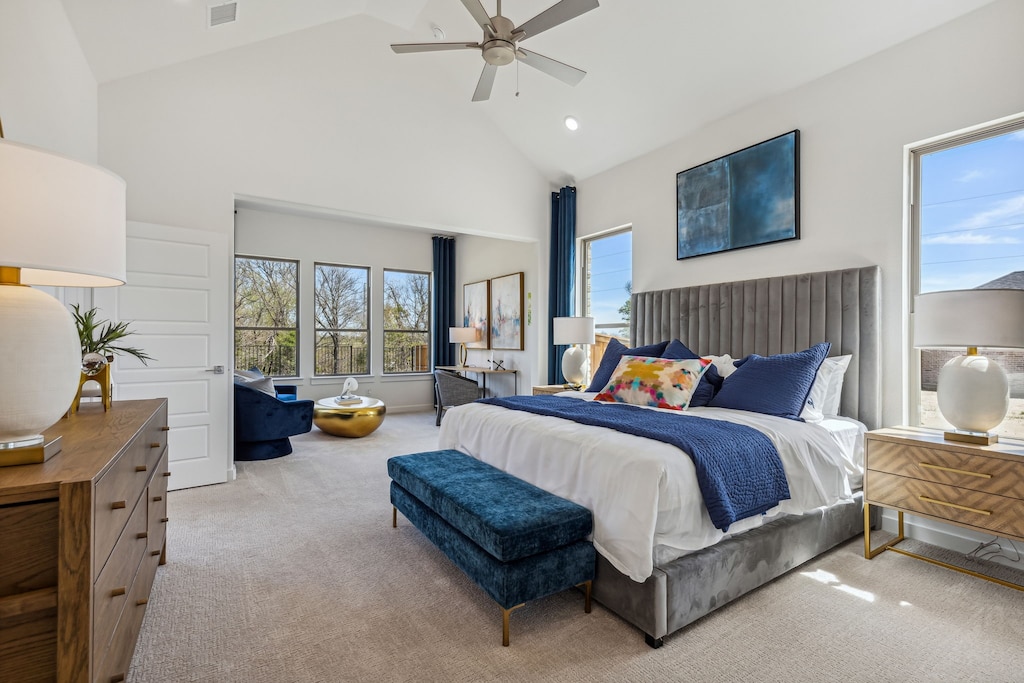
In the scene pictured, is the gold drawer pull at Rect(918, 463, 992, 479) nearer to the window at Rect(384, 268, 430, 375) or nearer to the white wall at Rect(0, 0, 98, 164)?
the white wall at Rect(0, 0, 98, 164)

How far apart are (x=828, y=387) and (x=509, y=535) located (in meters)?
2.40

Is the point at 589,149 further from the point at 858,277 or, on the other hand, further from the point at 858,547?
the point at 858,547

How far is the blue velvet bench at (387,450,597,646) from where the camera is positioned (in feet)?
6.14

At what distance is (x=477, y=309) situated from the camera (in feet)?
24.5

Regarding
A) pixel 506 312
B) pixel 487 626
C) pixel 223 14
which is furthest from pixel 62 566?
pixel 506 312

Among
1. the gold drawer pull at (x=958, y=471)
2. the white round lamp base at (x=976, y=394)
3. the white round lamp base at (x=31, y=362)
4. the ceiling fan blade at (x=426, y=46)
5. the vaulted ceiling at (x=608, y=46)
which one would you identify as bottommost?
the gold drawer pull at (x=958, y=471)

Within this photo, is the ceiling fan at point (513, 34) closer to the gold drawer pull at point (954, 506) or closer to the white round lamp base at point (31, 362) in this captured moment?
the white round lamp base at point (31, 362)

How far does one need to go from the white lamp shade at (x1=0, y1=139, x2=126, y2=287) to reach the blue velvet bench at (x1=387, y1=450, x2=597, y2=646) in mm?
1476

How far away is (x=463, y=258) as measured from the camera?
7.96 meters

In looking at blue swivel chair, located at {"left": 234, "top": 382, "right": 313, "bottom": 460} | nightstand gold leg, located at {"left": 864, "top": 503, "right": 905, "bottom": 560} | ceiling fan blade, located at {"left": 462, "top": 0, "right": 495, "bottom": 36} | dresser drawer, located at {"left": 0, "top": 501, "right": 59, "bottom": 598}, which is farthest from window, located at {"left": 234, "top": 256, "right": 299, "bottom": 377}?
nightstand gold leg, located at {"left": 864, "top": 503, "right": 905, "bottom": 560}

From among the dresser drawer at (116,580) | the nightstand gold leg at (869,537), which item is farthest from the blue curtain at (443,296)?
the dresser drawer at (116,580)

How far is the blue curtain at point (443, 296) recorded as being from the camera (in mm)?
8031

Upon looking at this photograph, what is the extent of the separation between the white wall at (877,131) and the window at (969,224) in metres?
0.11

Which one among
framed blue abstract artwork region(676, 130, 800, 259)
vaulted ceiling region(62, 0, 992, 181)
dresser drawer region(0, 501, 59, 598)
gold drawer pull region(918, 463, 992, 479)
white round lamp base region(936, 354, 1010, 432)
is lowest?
gold drawer pull region(918, 463, 992, 479)
